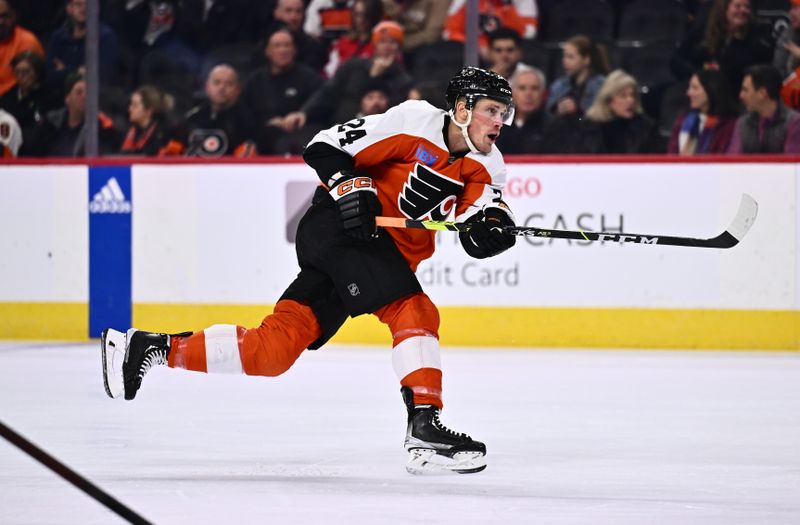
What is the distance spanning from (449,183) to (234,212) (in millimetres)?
3436

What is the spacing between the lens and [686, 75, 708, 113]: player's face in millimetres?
6629

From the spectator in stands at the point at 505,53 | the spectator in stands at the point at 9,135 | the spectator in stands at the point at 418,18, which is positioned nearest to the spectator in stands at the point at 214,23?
the spectator in stands at the point at 418,18

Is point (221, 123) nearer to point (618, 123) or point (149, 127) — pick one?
point (149, 127)

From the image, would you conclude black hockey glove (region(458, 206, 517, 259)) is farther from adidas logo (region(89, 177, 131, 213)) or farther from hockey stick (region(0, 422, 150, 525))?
adidas logo (region(89, 177, 131, 213))

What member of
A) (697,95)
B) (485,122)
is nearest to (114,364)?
(485,122)

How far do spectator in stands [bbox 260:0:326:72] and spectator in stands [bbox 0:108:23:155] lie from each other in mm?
1333

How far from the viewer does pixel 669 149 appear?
6609 millimetres

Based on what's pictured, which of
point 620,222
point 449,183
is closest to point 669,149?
point 620,222

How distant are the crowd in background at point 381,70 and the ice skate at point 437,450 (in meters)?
3.60

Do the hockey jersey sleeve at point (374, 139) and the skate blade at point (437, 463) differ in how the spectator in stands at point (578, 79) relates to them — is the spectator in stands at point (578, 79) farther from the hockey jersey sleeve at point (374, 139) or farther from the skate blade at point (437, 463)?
the skate blade at point (437, 463)

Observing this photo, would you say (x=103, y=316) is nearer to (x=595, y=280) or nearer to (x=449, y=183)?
(x=595, y=280)

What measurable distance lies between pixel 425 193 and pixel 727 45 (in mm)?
3719

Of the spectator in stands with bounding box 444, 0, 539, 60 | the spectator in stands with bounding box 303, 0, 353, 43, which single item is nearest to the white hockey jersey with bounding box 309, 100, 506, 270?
the spectator in stands with bounding box 444, 0, 539, 60

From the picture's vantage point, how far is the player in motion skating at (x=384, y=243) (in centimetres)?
338
